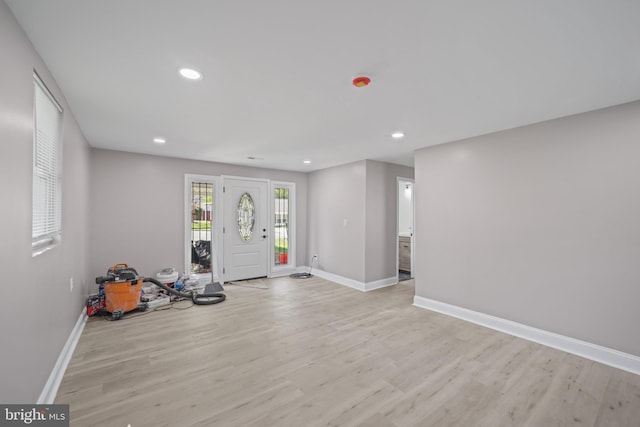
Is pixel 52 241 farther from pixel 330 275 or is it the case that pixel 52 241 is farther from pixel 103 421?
pixel 330 275

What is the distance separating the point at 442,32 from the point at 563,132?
2.29 meters

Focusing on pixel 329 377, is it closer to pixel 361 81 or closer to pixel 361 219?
pixel 361 81

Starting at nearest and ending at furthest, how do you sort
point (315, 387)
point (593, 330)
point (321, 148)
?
point (315, 387), point (593, 330), point (321, 148)

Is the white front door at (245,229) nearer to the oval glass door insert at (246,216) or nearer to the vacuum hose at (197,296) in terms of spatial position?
the oval glass door insert at (246,216)

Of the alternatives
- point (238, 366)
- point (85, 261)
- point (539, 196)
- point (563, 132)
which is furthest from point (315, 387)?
point (85, 261)

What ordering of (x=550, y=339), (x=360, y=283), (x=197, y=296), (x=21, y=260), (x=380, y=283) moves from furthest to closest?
1. (x=380, y=283)
2. (x=360, y=283)
3. (x=197, y=296)
4. (x=550, y=339)
5. (x=21, y=260)

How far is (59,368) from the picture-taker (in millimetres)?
2309

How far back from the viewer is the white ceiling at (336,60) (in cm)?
142

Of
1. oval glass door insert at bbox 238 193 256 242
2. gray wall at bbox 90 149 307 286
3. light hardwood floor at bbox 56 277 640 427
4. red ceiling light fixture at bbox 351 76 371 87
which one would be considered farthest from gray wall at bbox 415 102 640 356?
gray wall at bbox 90 149 307 286

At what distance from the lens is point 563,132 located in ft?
9.49

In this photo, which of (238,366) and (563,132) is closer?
(238,366)

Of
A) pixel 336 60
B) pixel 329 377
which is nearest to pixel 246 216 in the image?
pixel 329 377

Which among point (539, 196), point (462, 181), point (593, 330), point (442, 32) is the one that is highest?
point (442, 32)

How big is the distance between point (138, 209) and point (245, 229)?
76.1 inches
